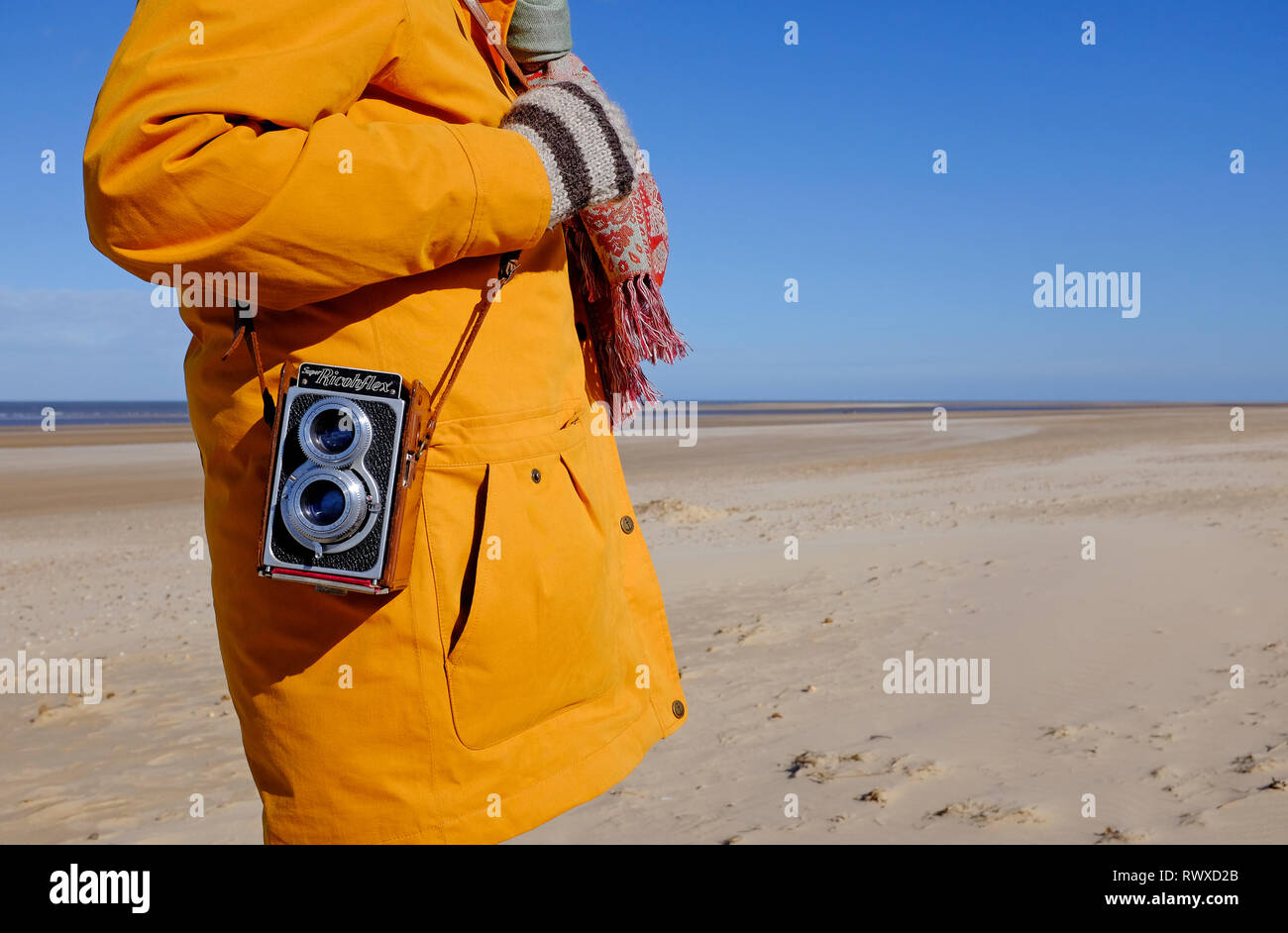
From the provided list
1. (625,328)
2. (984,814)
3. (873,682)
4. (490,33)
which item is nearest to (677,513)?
(873,682)

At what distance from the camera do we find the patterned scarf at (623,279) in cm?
157

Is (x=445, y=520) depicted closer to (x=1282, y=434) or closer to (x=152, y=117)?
(x=152, y=117)

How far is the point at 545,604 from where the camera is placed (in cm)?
131

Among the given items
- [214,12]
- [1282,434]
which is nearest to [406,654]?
[214,12]

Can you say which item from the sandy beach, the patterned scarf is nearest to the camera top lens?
the patterned scarf

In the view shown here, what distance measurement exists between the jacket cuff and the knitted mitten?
0.09ft

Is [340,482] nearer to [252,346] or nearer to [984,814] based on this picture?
[252,346]

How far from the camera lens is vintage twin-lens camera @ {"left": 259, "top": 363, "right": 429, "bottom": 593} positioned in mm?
1150

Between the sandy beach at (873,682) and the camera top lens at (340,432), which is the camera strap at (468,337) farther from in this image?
the sandy beach at (873,682)

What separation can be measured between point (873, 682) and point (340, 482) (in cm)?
404

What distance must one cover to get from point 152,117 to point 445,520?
56cm

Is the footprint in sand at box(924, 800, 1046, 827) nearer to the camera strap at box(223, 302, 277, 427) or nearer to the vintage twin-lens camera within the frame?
the vintage twin-lens camera

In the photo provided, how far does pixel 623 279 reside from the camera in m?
1.63
